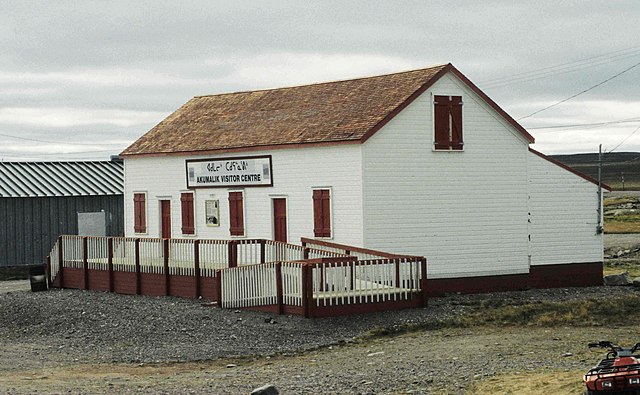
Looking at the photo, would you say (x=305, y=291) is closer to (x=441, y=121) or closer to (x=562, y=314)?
(x=562, y=314)

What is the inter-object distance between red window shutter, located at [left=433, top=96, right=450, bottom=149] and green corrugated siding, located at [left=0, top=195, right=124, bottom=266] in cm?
2148

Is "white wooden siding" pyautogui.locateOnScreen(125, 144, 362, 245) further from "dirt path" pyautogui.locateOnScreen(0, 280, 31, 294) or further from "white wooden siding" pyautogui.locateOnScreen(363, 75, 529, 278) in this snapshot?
"dirt path" pyautogui.locateOnScreen(0, 280, 31, 294)

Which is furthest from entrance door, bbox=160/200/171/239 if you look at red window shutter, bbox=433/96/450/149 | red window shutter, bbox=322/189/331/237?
red window shutter, bbox=433/96/450/149

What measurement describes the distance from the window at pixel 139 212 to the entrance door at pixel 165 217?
2.58 ft

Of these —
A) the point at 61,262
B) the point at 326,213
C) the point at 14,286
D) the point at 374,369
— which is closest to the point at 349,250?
the point at 326,213

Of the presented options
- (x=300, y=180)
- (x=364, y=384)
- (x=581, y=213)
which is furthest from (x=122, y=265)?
(x=364, y=384)

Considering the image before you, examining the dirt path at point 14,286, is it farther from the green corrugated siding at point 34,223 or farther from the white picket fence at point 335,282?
the white picket fence at point 335,282

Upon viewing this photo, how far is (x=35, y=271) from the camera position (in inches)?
1468

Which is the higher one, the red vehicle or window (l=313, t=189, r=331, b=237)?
window (l=313, t=189, r=331, b=237)

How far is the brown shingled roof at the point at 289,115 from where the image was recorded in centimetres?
3125

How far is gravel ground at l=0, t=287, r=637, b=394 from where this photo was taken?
18406 mm

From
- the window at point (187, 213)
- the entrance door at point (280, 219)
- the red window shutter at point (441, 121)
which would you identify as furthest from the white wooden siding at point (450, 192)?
the window at point (187, 213)

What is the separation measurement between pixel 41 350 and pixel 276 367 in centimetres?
625

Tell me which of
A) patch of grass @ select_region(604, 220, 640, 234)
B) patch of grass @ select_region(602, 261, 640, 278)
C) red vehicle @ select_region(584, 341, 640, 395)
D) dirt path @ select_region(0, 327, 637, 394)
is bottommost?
dirt path @ select_region(0, 327, 637, 394)
